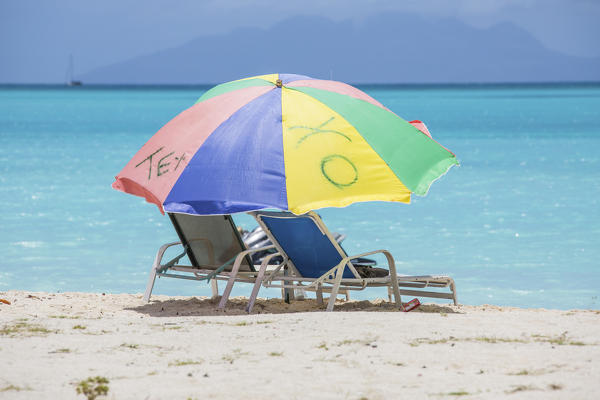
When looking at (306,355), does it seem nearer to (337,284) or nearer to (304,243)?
(337,284)

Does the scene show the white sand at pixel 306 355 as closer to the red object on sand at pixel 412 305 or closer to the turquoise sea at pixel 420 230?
the red object on sand at pixel 412 305

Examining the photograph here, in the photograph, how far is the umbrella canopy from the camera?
621 cm

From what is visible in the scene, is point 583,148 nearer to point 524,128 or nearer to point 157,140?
point 524,128

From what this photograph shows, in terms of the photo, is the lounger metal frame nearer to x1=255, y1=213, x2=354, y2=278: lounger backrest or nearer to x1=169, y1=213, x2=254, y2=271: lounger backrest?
x1=255, y1=213, x2=354, y2=278: lounger backrest

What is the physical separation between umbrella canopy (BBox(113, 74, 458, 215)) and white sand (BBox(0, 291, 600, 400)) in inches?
32.0

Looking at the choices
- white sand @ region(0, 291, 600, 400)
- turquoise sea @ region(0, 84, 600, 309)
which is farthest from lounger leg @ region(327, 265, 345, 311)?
turquoise sea @ region(0, 84, 600, 309)

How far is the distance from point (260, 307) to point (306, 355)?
2298mm

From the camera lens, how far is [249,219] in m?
15.4

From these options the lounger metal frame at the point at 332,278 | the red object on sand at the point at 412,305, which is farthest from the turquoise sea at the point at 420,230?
the red object on sand at the point at 412,305

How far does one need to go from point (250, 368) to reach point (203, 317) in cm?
178

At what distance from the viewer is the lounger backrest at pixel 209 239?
6.90 meters

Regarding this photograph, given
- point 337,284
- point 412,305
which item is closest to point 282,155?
point 337,284

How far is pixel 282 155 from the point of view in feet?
20.8

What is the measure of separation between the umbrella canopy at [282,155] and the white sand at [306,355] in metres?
0.81
